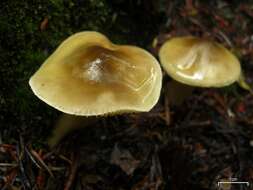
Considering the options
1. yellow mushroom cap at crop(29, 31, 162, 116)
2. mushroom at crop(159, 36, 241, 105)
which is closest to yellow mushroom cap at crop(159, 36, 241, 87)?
mushroom at crop(159, 36, 241, 105)

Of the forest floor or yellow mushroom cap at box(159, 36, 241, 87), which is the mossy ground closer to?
the forest floor

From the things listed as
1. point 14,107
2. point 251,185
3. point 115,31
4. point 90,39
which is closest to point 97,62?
point 90,39

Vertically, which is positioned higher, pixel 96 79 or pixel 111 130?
pixel 96 79

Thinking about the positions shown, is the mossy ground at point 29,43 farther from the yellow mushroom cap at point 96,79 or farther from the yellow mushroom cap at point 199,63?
the yellow mushroom cap at point 199,63

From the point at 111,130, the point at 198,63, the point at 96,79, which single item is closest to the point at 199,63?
the point at 198,63

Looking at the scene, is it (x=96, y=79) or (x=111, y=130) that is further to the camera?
(x=111, y=130)

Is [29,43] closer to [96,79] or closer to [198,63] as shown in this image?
[96,79]
